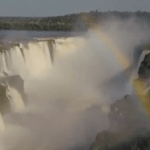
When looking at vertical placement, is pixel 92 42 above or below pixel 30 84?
above

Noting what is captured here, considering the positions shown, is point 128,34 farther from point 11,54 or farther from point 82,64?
point 11,54

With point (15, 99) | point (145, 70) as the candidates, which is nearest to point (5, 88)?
point (15, 99)

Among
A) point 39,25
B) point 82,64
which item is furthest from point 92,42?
point 39,25

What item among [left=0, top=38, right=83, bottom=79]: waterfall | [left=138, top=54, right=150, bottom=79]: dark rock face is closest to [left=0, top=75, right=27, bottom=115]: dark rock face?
[left=0, top=38, right=83, bottom=79]: waterfall

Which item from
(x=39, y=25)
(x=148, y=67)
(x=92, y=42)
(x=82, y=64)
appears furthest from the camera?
(x=39, y=25)

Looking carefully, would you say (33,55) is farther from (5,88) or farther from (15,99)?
(5,88)

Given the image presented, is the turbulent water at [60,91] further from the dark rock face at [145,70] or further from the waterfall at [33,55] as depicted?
the dark rock face at [145,70]

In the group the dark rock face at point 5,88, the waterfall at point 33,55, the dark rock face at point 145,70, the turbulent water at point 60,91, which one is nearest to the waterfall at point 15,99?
the turbulent water at point 60,91
